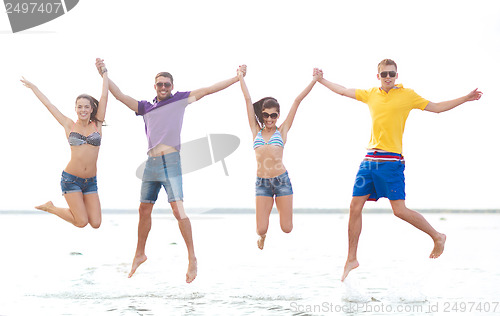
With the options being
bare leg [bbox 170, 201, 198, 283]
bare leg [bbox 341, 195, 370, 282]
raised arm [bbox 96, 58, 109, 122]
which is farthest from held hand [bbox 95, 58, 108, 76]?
bare leg [bbox 341, 195, 370, 282]

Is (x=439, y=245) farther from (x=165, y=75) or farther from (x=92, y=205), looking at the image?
(x=92, y=205)

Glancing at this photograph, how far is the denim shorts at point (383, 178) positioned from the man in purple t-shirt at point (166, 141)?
8.78ft

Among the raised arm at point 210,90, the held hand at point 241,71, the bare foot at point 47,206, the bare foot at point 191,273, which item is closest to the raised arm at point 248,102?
the held hand at point 241,71

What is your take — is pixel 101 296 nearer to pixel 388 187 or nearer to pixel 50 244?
pixel 388 187

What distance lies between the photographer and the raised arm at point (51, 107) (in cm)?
976

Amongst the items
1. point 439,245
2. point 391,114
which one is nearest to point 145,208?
point 391,114

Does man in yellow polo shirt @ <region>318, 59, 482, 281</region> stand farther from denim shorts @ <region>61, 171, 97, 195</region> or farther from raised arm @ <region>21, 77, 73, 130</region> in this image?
raised arm @ <region>21, 77, 73, 130</region>

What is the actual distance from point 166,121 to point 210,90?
0.93 metres

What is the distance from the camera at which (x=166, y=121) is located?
9445 mm

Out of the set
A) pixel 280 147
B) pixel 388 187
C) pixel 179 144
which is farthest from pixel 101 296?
pixel 388 187

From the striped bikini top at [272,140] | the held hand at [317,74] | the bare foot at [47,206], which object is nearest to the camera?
the held hand at [317,74]

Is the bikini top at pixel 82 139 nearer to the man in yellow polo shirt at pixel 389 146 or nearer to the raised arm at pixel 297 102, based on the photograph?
the raised arm at pixel 297 102

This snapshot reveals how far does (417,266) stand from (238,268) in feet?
13.9

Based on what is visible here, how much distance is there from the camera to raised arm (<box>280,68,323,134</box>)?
31.4 feet
